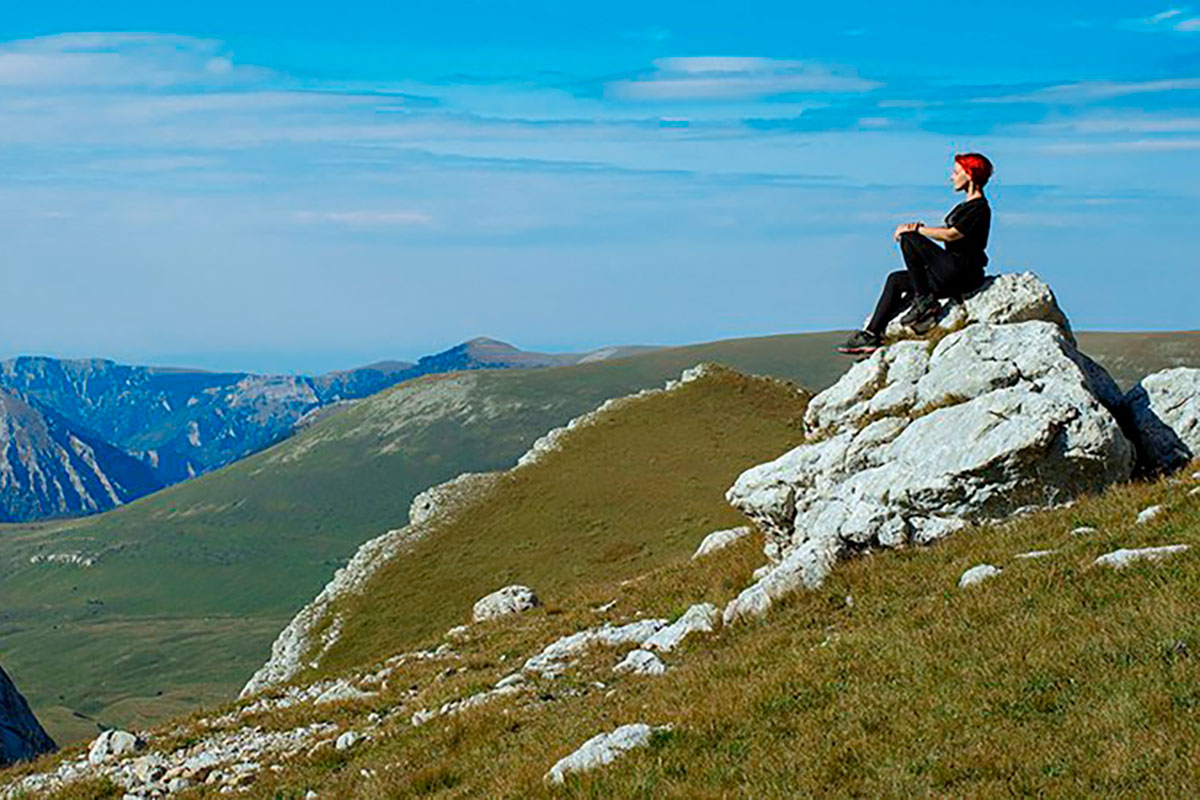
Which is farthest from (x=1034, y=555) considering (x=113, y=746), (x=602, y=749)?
(x=113, y=746)

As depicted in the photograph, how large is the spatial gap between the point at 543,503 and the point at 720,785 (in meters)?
54.4

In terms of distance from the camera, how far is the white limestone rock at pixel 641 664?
1825 cm

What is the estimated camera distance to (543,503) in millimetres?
65562

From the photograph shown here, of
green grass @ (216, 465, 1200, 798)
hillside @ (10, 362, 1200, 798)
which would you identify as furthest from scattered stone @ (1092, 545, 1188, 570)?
green grass @ (216, 465, 1200, 798)

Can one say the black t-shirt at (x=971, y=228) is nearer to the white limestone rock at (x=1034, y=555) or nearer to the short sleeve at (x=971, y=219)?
the short sleeve at (x=971, y=219)

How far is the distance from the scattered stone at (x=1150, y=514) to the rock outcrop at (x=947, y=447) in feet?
8.53

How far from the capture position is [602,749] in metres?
12.9

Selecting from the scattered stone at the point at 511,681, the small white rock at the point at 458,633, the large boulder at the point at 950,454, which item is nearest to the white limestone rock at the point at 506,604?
the small white rock at the point at 458,633

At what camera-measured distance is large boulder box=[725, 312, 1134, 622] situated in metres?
20.6

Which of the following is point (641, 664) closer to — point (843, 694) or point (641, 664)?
point (641, 664)

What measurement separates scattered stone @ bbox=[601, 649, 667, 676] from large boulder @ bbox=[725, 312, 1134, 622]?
1.70 meters

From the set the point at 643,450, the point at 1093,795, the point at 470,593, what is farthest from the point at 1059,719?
the point at 643,450

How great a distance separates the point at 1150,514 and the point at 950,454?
3972 mm

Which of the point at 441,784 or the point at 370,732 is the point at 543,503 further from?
the point at 441,784
